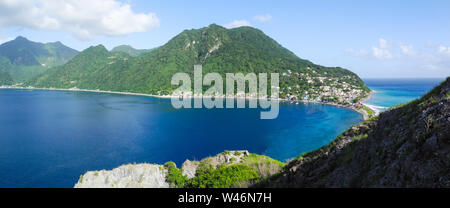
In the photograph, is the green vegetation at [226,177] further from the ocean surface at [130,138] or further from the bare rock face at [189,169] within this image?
the ocean surface at [130,138]

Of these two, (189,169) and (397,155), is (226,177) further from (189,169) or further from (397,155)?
(397,155)

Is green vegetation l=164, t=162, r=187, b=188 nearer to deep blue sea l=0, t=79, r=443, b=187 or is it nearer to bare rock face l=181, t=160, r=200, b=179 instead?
bare rock face l=181, t=160, r=200, b=179

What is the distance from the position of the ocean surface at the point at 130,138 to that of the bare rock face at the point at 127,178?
13276 mm

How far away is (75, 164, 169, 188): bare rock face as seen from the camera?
2772 centimetres

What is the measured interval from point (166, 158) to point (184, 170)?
751 inches

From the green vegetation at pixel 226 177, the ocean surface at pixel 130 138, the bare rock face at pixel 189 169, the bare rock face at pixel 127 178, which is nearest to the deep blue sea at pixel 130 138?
the ocean surface at pixel 130 138

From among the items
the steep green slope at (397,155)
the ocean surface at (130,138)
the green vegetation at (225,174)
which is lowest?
the ocean surface at (130,138)

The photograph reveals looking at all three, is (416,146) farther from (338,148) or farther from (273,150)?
(273,150)

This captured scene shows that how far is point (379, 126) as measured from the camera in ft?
33.8

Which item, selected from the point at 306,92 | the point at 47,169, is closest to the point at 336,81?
Answer: the point at 306,92

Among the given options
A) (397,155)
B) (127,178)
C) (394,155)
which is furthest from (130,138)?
(397,155)

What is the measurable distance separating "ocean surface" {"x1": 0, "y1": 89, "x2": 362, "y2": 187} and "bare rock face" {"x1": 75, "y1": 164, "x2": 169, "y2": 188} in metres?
13.3

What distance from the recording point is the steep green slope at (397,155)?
6.00 m
